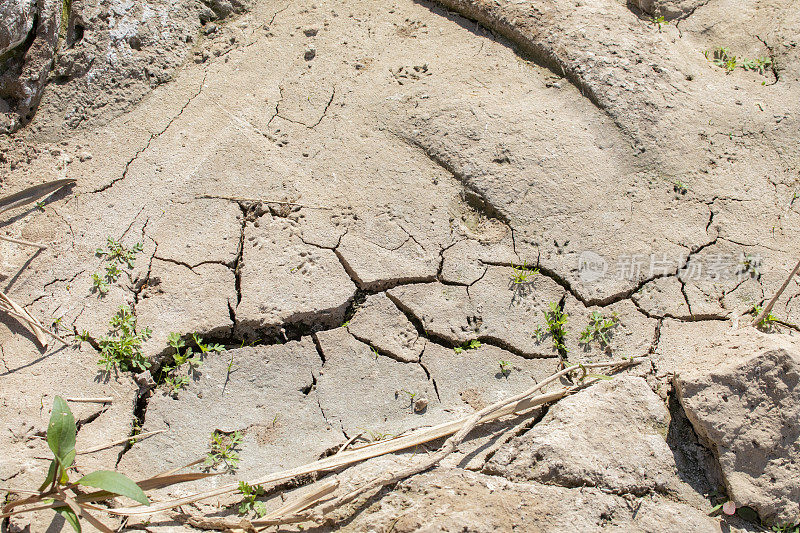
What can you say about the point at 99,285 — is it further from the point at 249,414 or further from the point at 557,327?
the point at 557,327

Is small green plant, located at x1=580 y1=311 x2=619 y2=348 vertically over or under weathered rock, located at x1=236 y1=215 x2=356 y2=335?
under

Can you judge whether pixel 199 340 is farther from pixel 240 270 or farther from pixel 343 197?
pixel 343 197

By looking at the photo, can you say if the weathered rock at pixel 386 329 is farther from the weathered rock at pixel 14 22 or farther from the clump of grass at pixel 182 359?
the weathered rock at pixel 14 22

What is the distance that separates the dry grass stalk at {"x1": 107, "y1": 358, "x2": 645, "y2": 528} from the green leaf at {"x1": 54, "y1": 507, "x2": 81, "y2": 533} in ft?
0.42

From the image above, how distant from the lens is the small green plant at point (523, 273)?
9.53ft

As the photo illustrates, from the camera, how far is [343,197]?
10.2ft

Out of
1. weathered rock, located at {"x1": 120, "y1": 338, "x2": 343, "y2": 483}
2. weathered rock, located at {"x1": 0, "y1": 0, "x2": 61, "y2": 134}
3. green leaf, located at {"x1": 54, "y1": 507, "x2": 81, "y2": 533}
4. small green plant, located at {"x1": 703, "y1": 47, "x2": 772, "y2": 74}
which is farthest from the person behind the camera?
small green plant, located at {"x1": 703, "y1": 47, "x2": 772, "y2": 74}

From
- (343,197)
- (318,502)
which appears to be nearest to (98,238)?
(343,197)

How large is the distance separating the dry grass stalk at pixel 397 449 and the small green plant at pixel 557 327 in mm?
114

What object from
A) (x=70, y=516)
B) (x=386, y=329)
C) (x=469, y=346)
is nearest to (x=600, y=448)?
(x=469, y=346)

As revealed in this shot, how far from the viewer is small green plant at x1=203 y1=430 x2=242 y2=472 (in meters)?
2.44

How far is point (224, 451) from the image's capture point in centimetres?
246

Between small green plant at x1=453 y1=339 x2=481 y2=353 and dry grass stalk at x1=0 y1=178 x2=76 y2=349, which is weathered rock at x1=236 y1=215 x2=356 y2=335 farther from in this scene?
dry grass stalk at x1=0 y1=178 x2=76 y2=349

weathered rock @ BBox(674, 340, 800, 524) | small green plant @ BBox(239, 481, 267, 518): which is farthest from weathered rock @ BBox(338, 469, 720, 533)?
small green plant @ BBox(239, 481, 267, 518)
